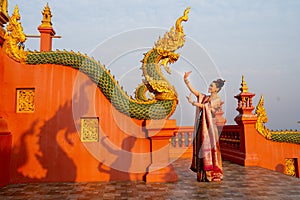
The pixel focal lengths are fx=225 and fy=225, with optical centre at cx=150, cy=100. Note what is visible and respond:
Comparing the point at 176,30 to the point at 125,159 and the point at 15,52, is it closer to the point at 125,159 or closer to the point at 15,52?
the point at 125,159

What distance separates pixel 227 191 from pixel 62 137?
3.89m

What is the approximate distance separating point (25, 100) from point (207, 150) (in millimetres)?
4603

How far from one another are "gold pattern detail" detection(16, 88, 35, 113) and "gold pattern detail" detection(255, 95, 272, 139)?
22.5 ft

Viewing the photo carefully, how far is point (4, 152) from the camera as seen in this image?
5.04 m

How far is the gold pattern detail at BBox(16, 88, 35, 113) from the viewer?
5.55 m

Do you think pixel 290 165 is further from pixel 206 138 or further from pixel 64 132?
pixel 64 132

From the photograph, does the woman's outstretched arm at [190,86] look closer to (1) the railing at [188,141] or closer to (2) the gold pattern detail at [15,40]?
(1) the railing at [188,141]

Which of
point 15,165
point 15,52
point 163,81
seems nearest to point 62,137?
point 15,165

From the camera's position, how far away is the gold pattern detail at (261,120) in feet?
24.8

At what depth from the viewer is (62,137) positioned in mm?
5453

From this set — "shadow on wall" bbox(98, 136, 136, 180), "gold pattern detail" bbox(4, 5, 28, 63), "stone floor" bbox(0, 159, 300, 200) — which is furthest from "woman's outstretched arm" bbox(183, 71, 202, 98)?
"gold pattern detail" bbox(4, 5, 28, 63)

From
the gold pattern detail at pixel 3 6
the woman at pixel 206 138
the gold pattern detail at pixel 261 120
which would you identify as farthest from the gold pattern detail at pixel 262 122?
the gold pattern detail at pixel 3 6

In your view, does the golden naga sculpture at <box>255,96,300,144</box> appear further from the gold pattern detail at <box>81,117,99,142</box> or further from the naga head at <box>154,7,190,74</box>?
the gold pattern detail at <box>81,117,99,142</box>

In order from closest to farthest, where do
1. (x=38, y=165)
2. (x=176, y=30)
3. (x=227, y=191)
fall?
(x=227, y=191), (x=38, y=165), (x=176, y=30)
